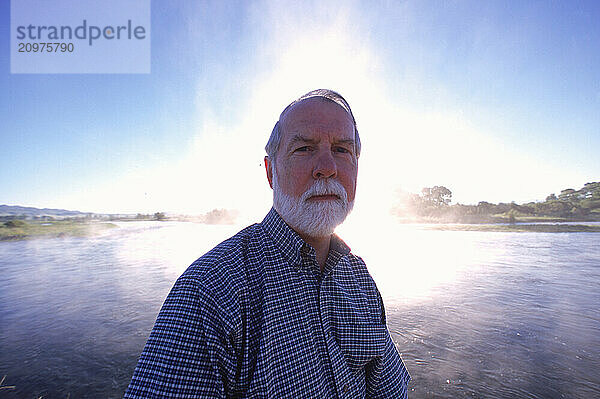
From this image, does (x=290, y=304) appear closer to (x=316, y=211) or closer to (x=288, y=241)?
(x=288, y=241)

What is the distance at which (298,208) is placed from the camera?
155 cm

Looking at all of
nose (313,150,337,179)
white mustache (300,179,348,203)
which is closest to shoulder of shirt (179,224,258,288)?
white mustache (300,179,348,203)

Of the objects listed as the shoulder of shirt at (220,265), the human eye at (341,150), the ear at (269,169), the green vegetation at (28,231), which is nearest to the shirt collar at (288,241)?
the shoulder of shirt at (220,265)

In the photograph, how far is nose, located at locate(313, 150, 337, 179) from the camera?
1.55 metres

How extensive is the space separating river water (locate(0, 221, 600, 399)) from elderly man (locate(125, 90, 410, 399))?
3548 millimetres

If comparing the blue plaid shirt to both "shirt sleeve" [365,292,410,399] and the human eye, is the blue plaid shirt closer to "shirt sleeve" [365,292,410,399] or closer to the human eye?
"shirt sleeve" [365,292,410,399]

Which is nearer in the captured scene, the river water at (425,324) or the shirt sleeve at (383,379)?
the shirt sleeve at (383,379)

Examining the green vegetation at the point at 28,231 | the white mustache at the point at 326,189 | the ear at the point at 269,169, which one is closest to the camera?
the white mustache at the point at 326,189

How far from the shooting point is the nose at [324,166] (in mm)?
1547

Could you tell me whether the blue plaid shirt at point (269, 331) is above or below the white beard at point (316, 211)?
below

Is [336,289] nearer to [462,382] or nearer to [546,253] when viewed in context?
[462,382]

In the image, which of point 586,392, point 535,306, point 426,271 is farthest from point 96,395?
point 426,271

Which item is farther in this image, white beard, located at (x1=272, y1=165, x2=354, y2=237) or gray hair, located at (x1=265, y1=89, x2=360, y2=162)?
gray hair, located at (x1=265, y1=89, x2=360, y2=162)

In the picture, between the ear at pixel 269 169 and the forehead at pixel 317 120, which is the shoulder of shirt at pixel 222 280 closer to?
the ear at pixel 269 169
